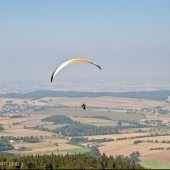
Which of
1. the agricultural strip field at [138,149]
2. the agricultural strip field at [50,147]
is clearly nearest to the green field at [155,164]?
the agricultural strip field at [138,149]

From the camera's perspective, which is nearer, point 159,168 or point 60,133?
point 159,168

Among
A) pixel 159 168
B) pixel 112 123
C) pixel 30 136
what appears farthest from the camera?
pixel 112 123

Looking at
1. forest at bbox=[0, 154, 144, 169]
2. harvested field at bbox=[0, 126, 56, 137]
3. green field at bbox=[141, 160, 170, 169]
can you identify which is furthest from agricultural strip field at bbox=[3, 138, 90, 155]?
forest at bbox=[0, 154, 144, 169]

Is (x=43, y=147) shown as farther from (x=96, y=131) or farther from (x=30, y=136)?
(x=96, y=131)

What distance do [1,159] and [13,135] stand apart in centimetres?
8748

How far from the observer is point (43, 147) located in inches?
5281

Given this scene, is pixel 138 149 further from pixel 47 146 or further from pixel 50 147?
pixel 47 146

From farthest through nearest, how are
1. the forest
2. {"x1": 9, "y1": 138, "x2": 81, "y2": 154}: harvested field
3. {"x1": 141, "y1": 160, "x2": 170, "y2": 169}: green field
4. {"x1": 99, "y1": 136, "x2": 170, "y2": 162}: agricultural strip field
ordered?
{"x1": 9, "y1": 138, "x2": 81, "y2": 154}: harvested field
{"x1": 99, "y1": 136, "x2": 170, "y2": 162}: agricultural strip field
{"x1": 141, "y1": 160, "x2": 170, "y2": 169}: green field
the forest

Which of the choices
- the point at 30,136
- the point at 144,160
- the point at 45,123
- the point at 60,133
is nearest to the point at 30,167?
the point at 144,160

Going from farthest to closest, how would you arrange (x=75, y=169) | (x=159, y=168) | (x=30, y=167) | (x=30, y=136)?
(x=30, y=136) → (x=159, y=168) → (x=30, y=167) → (x=75, y=169)

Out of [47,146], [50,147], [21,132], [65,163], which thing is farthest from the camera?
[21,132]

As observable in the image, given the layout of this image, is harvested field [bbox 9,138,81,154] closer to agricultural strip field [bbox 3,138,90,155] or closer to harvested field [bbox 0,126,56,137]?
agricultural strip field [bbox 3,138,90,155]

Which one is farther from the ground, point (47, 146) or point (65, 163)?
point (65, 163)

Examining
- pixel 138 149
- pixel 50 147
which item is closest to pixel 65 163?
pixel 138 149
